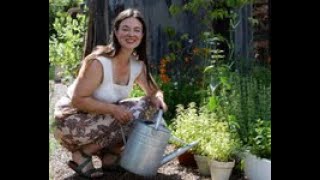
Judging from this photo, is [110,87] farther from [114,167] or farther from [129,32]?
[114,167]

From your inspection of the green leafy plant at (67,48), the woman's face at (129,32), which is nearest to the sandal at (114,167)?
the woman's face at (129,32)

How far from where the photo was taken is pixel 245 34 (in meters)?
5.85

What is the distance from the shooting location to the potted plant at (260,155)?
2738 mm

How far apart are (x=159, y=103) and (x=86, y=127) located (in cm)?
41

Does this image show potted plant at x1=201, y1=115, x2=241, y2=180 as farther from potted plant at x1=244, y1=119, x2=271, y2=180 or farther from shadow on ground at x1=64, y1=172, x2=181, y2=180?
shadow on ground at x1=64, y1=172, x2=181, y2=180

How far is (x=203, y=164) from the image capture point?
9.84ft

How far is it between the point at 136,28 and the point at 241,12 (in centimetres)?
304

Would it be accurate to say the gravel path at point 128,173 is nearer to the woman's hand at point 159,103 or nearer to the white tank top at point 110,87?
the white tank top at point 110,87

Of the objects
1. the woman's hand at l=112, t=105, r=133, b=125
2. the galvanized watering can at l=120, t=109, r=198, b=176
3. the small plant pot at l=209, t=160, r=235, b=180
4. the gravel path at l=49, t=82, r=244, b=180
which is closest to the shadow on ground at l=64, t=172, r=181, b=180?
Result: the gravel path at l=49, t=82, r=244, b=180

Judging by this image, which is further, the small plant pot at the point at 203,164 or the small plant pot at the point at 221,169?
the small plant pot at the point at 203,164

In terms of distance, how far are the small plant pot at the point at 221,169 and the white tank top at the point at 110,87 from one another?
1.97 feet
